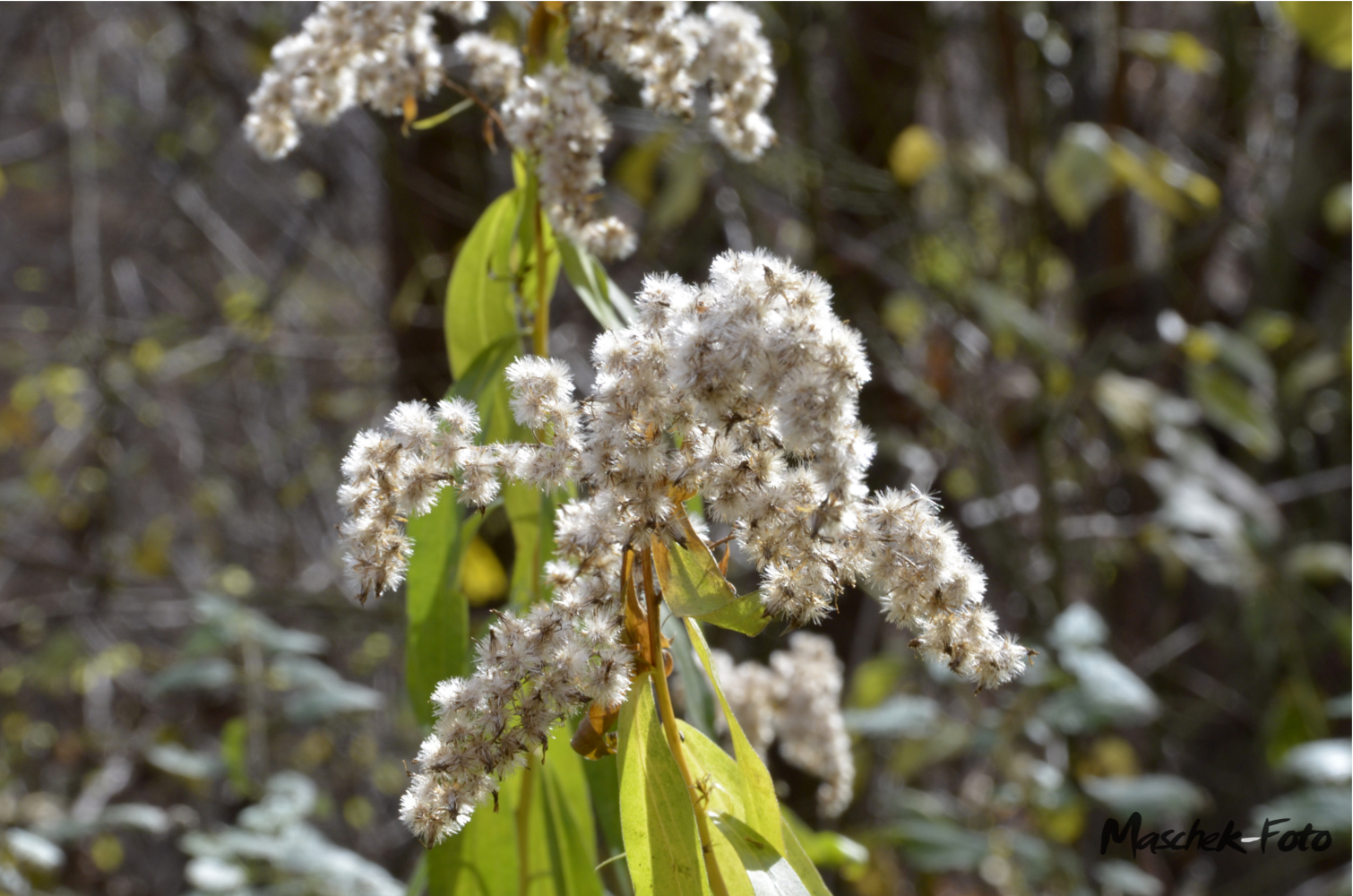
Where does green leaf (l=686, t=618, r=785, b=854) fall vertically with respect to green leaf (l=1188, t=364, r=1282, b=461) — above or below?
above

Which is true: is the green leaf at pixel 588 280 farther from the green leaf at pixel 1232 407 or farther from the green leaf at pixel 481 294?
the green leaf at pixel 1232 407

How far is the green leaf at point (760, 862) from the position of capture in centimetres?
83

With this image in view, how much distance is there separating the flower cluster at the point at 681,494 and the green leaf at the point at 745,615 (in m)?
0.02

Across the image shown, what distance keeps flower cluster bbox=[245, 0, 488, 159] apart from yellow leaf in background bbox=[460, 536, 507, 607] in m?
1.28

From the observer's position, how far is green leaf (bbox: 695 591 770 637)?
0.79 metres

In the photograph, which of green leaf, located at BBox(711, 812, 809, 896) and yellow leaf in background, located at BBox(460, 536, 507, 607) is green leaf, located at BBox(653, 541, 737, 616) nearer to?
green leaf, located at BBox(711, 812, 809, 896)

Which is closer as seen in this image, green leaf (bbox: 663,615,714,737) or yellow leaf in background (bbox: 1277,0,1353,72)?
green leaf (bbox: 663,615,714,737)

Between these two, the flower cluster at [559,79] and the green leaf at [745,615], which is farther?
the flower cluster at [559,79]

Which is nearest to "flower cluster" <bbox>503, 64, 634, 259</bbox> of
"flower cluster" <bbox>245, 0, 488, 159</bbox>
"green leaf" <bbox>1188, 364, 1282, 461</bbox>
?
"flower cluster" <bbox>245, 0, 488, 159</bbox>

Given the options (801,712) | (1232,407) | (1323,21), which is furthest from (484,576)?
(1323,21)

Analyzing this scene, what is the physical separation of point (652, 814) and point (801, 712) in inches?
27.2

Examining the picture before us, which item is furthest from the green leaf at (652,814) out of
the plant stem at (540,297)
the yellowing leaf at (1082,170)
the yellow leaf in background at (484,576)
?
the yellowing leaf at (1082,170)

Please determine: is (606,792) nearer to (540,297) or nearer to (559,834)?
(559,834)

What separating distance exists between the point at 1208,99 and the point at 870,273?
2276mm
